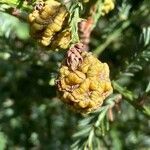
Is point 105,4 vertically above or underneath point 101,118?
above

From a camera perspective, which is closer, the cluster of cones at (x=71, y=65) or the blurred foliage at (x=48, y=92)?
the cluster of cones at (x=71, y=65)

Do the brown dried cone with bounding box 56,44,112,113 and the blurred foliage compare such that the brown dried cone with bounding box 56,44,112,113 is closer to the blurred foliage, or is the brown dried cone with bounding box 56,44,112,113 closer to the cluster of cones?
the cluster of cones

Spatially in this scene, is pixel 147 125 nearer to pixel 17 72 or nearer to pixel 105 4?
pixel 17 72

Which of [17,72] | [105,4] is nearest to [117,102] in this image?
[105,4]

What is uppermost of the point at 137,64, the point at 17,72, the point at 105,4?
the point at 105,4

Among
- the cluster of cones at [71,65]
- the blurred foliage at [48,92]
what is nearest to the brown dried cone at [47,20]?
the cluster of cones at [71,65]

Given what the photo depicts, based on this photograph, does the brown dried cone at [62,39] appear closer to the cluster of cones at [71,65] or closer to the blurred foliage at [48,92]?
the cluster of cones at [71,65]
